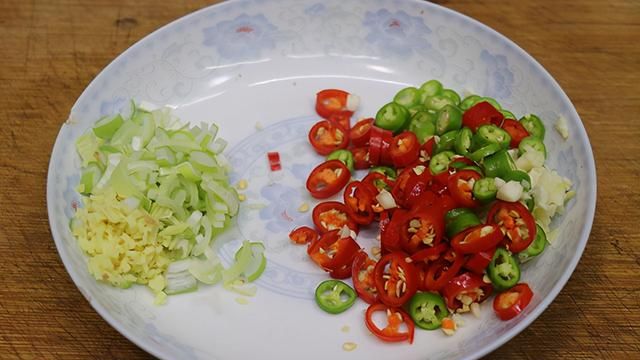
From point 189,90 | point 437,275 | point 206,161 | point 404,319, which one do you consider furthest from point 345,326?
point 189,90

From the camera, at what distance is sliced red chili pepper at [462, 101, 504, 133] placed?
2164 millimetres

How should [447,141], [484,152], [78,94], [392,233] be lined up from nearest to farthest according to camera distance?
1. [392,233]
2. [484,152]
3. [447,141]
4. [78,94]

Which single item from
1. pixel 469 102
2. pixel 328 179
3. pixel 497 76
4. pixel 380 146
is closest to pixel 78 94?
pixel 328 179

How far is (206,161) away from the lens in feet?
7.02

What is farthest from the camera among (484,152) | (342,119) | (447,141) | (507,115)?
(342,119)

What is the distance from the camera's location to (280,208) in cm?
222

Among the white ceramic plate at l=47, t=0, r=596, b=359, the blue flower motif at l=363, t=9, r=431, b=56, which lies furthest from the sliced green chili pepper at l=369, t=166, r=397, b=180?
the blue flower motif at l=363, t=9, r=431, b=56

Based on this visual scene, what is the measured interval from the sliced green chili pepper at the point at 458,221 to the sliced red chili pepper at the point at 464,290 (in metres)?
0.12

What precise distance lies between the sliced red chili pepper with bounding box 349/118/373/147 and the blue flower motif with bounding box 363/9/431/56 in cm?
38

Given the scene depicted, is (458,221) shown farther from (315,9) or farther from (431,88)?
(315,9)

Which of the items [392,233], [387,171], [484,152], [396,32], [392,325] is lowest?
[392,325]

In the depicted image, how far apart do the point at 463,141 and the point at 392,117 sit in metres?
0.26

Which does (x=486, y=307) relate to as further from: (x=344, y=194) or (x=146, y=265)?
(x=146, y=265)

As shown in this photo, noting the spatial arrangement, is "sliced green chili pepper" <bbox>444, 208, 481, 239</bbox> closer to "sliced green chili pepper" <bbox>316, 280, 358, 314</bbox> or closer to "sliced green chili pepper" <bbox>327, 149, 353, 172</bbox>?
"sliced green chili pepper" <bbox>316, 280, 358, 314</bbox>
